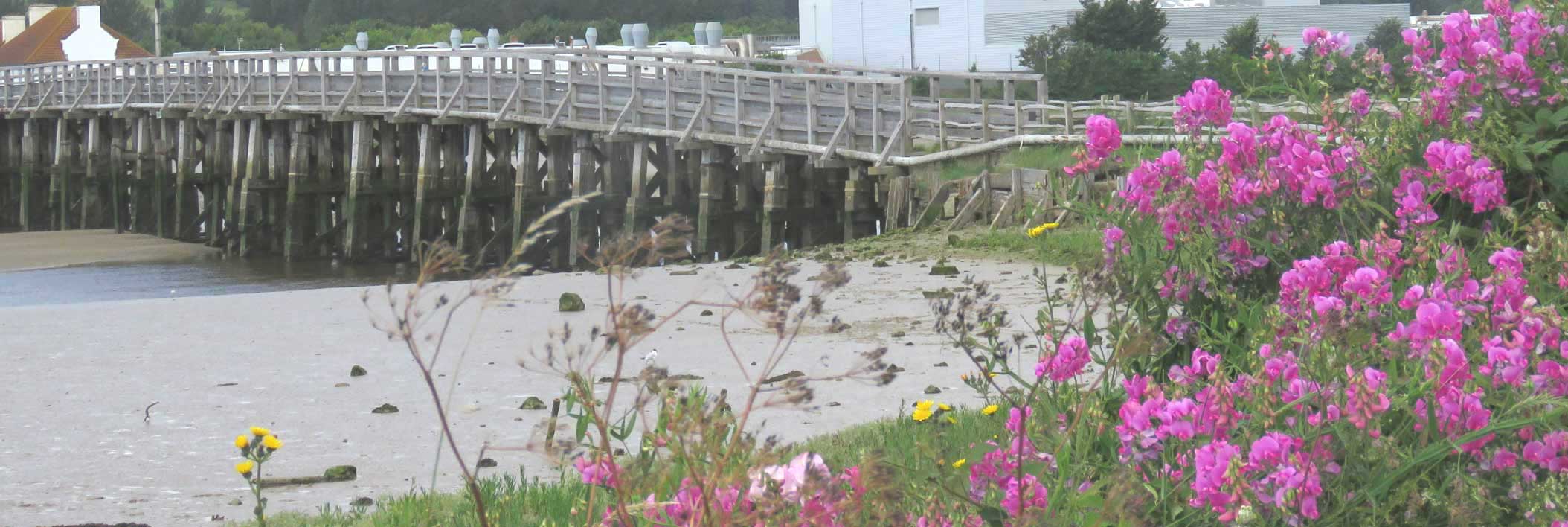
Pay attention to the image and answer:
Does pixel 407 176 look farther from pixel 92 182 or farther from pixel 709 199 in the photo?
pixel 92 182

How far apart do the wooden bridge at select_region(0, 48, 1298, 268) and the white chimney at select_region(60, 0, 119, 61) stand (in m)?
25.9

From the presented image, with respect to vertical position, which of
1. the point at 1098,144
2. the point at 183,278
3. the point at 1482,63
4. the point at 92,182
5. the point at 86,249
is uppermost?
the point at 1482,63

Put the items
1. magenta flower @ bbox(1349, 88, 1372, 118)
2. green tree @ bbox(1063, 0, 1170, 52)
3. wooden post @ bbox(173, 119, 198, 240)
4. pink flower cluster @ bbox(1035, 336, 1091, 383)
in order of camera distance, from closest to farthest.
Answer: pink flower cluster @ bbox(1035, 336, 1091, 383), magenta flower @ bbox(1349, 88, 1372, 118), wooden post @ bbox(173, 119, 198, 240), green tree @ bbox(1063, 0, 1170, 52)

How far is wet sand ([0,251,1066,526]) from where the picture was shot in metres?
6.80

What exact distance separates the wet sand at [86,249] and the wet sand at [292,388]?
1695cm

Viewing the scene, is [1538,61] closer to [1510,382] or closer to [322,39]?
[1510,382]

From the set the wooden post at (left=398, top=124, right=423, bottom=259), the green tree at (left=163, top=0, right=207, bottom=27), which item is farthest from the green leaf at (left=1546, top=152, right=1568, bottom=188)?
the green tree at (left=163, top=0, right=207, bottom=27)

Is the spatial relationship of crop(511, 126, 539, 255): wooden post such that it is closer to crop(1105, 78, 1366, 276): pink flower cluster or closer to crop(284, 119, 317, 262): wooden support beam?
crop(284, 119, 317, 262): wooden support beam

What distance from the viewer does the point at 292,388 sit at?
9.34m

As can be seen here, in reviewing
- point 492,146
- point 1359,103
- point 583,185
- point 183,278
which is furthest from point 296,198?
point 1359,103

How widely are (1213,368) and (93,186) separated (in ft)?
141

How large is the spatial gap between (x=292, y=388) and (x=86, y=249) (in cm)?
2539

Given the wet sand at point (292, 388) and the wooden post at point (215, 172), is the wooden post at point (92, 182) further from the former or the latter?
the wet sand at point (292, 388)

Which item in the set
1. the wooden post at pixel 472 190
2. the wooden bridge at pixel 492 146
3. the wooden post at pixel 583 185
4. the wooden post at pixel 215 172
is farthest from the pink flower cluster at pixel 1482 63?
the wooden post at pixel 215 172
